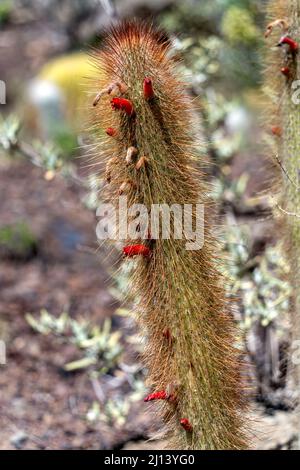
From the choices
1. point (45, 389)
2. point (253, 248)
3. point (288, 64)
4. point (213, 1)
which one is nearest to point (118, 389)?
point (45, 389)

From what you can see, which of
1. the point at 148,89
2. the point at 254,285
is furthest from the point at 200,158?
the point at 254,285

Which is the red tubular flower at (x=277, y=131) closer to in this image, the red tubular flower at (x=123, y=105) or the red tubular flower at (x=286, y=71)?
the red tubular flower at (x=286, y=71)

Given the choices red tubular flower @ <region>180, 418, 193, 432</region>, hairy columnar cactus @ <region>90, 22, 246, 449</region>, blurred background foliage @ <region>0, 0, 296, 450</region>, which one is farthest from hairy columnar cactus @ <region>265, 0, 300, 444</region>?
red tubular flower @ <region>180, 418, 193, 432</region>

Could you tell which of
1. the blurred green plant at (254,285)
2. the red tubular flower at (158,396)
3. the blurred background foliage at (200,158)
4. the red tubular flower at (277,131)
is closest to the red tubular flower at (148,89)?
the blurred background foliage at (200,158)

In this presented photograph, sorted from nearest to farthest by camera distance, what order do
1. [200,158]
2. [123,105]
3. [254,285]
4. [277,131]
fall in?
[123,105] < [200,158] < [277,131] < [254,285]

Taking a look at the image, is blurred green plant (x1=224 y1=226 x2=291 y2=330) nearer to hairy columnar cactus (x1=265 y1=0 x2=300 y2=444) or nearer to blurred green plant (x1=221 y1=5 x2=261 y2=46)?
hairy columnar cactus (x1=265 y1=0 x2=300 y2=444)

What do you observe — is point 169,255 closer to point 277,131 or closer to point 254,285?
point 277,131
